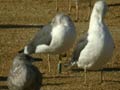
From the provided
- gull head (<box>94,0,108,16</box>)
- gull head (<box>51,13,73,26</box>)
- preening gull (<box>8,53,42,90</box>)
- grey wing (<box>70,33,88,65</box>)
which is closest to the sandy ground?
grey wing (<box>70,33,88,65</box>)

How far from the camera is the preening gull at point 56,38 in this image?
41.4 ft

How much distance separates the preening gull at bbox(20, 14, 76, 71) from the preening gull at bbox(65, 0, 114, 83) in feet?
1.98

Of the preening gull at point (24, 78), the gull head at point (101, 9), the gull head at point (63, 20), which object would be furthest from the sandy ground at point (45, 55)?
the preening gull at point (24, 78)

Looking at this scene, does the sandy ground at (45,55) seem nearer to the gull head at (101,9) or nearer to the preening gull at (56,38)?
the preening gull at (56,38)

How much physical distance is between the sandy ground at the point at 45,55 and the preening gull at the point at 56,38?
1.16 ft

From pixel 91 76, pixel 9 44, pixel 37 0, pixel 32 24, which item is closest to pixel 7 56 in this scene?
pixel 9 44

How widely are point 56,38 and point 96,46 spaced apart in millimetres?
1531

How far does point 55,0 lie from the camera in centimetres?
2409

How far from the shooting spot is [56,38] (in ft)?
41.9

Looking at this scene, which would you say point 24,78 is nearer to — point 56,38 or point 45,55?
point 56,38

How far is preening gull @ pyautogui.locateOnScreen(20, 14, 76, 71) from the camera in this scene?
12.6 meters

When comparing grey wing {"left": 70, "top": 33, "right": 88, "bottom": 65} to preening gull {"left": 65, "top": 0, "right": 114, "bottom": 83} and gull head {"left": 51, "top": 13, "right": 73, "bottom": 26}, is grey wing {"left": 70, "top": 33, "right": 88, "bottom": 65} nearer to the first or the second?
preening gull {"left": 65, "top": 0, "right": 114, "bottom": 83}

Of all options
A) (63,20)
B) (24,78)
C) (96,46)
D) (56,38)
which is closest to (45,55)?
(56,38)

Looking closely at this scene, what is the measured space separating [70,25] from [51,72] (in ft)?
3.22
